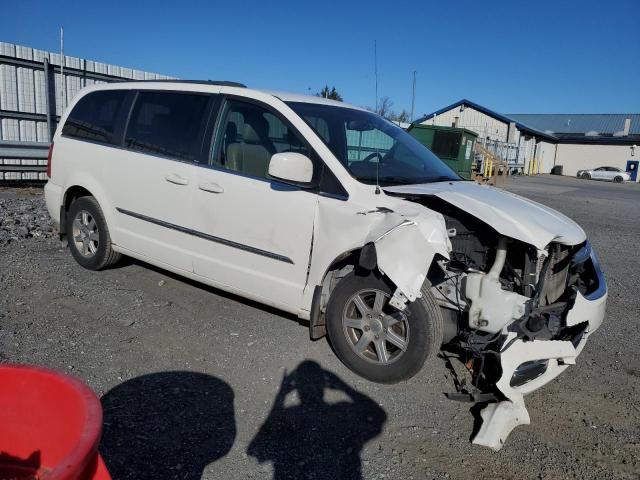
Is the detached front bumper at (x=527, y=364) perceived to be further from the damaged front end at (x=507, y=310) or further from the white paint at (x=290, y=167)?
the white paint at (x=290, y=167)

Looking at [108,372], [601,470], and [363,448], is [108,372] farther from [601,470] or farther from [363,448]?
[601,470]

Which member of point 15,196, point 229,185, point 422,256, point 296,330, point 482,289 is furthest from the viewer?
point 15,196

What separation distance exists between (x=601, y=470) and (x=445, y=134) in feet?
56.1

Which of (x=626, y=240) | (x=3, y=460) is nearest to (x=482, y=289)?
(x=3, y=460)

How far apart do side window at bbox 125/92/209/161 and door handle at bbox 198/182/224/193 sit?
297mm

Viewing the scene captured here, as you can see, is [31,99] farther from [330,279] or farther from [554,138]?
[554,138]

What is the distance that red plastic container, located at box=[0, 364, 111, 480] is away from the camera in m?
1.45

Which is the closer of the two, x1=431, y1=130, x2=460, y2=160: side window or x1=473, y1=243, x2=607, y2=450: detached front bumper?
x1=473, y1=243, x2=607, y2=450: detached front bumper

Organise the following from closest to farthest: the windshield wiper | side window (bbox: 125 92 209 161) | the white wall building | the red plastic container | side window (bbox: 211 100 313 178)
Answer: the red plastic container, side window (bbox: 211 100 313 178), the windshield wiper, side window (bbox: 125 92 209 161), the white wall building

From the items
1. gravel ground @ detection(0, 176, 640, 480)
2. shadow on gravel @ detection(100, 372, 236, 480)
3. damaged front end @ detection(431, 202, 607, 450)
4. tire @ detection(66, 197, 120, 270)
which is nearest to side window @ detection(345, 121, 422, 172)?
damaged front end @ detection(431, 202, 607, 450)

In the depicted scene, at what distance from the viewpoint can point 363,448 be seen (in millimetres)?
2904

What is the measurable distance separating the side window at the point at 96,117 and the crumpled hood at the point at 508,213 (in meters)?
2.98

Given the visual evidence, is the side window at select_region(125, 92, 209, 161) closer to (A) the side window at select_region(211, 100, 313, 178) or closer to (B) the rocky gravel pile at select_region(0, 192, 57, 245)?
(A) the side window at select_region(211, 100, 313, 178)

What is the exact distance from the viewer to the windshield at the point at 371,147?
13.1 feet
